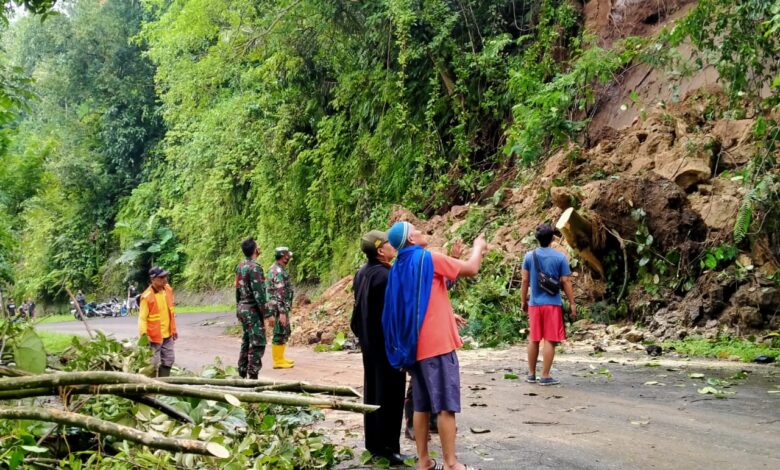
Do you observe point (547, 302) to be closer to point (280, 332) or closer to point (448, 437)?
point (448, 437)

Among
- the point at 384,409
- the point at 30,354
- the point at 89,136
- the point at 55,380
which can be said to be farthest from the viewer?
the point at 89,136

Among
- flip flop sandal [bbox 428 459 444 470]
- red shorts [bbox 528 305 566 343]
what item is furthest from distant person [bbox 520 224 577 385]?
flip flop sandal [bbox 428 459 444 470]

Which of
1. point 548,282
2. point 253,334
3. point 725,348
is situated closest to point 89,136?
point 253,334

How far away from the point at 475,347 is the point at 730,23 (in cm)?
678

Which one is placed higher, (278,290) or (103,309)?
(278,290)

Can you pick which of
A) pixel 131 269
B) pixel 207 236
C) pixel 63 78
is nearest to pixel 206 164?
pixel 207 236

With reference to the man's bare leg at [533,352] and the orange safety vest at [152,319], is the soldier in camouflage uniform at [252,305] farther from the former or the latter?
the man's bare leg at [533,352]

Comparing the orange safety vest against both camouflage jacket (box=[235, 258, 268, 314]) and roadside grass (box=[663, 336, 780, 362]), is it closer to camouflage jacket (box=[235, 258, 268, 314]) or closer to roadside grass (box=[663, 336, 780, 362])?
camouflage jacket (box=[235, 258, 268, 314])

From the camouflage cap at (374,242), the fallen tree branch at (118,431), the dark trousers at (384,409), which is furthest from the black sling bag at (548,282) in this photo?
the fallen tree branch at (118,431)

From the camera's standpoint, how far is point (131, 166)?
149 feet

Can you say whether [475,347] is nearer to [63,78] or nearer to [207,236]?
[207,236]

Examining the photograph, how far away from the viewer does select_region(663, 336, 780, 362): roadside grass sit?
34.7ft

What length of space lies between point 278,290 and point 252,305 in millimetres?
1577

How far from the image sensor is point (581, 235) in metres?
13.9
